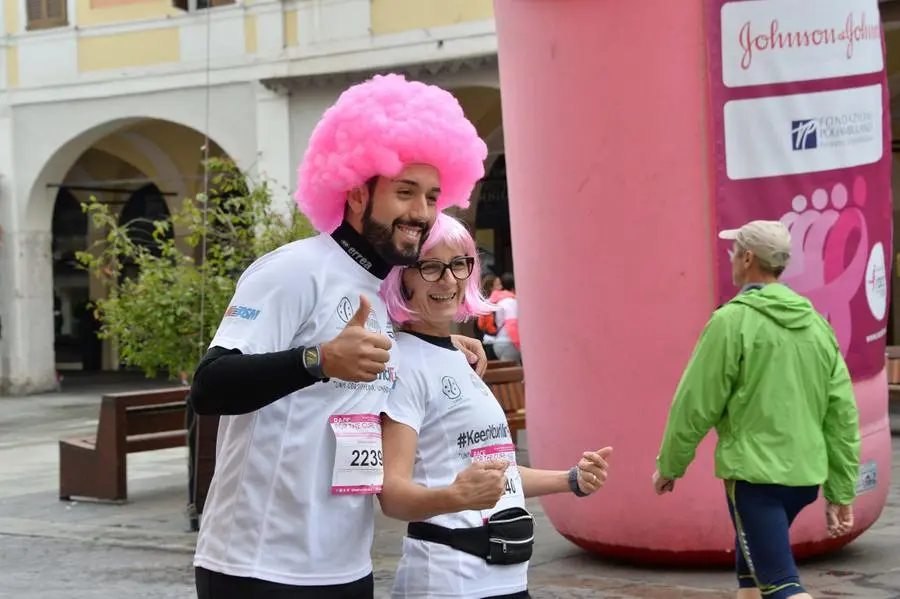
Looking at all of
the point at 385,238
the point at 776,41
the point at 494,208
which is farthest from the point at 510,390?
the point at 494,208

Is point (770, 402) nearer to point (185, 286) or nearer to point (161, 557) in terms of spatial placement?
point (161, 557)

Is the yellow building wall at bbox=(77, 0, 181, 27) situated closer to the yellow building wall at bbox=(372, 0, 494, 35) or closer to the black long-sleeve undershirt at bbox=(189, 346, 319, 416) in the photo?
the yellow building wall at bbox=(372, 0, 494, 35)

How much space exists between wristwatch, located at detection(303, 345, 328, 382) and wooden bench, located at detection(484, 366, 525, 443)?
30.0 feet

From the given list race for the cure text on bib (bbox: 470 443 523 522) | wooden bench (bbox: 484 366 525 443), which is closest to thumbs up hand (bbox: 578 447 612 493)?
race for the cure text on bib (bbox: 470 443 523 522)

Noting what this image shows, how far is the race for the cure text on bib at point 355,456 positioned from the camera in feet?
9.63

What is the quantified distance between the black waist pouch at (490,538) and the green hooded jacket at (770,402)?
185 centimetres

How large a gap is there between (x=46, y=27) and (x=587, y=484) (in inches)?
816

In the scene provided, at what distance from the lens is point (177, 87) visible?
21125 millimetres

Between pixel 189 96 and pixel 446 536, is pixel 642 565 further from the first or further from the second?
pixel 189 96

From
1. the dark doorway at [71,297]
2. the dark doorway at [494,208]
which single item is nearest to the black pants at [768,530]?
the dark doorway at [494,208]

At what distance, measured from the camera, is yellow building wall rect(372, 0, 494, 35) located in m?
17.8

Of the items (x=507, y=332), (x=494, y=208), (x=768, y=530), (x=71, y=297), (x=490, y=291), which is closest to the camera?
(x=768, y=530)

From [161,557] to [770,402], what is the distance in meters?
4.58

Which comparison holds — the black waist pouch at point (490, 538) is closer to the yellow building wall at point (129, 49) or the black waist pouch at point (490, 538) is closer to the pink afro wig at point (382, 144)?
the pink afro wig at point (382, 144)
